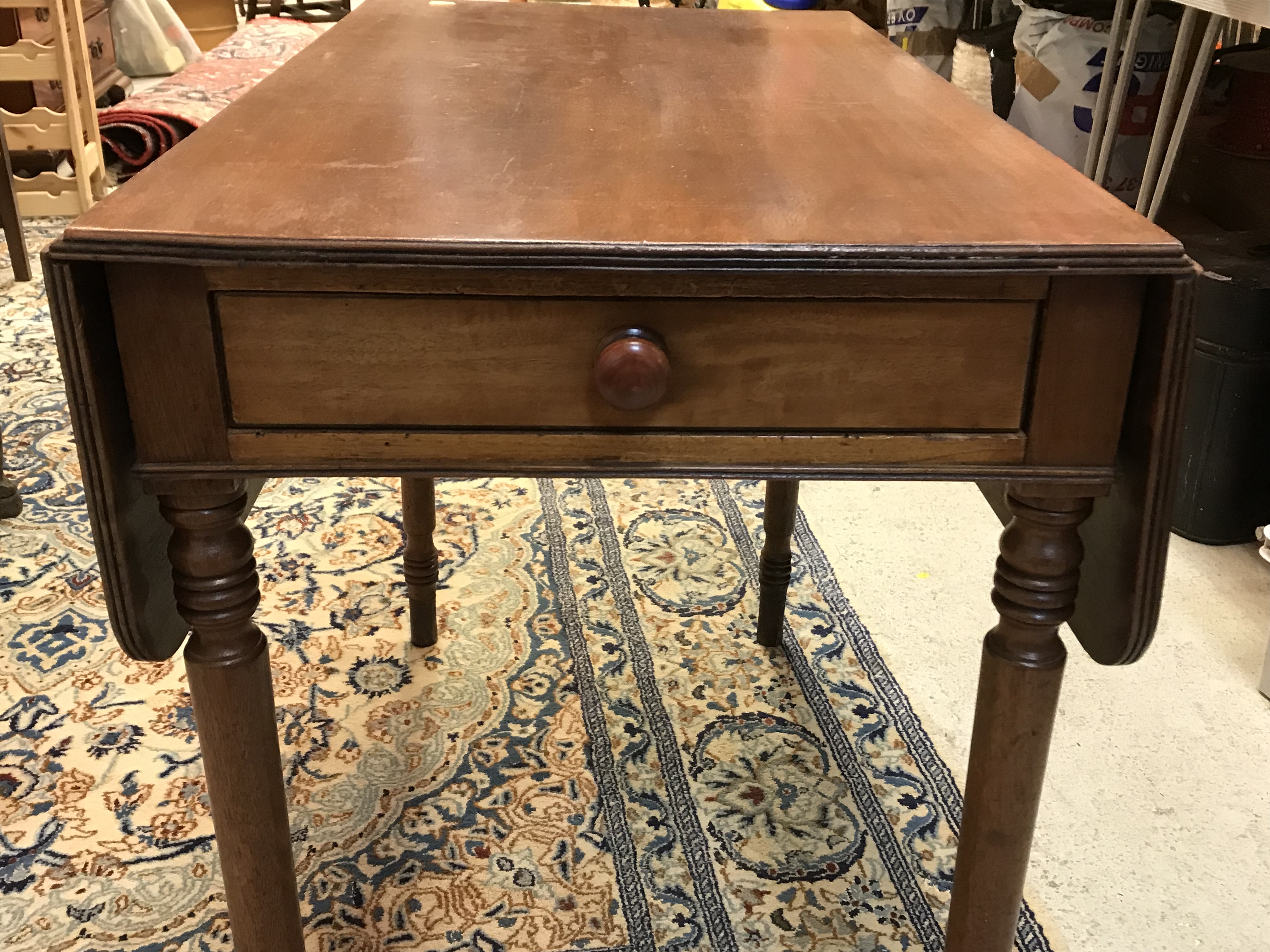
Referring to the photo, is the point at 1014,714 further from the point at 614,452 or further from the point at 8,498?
the point at 8,498

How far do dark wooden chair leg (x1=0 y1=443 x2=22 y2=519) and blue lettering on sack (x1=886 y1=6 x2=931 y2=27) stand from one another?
196 cm

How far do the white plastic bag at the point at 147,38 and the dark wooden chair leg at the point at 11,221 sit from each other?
219 cm

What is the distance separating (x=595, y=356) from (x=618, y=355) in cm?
3

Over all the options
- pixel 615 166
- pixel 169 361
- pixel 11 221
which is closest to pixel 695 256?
pixel 615 166

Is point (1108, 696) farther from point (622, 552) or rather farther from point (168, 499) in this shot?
point (168, 499)

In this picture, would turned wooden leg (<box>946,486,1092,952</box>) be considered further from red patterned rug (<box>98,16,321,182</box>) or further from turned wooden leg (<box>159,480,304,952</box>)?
red patterned rug (<box>98,16,321,182</box>)

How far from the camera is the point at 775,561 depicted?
55.5 inches

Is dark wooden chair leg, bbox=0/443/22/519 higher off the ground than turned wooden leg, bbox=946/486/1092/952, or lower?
lower

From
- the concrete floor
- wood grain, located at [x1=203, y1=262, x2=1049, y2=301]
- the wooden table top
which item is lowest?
the concrete floor

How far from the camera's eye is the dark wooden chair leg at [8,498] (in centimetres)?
173

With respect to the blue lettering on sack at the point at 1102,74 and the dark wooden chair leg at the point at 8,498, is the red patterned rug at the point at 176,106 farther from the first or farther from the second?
the blue lettering on sack at the point at 1102,74

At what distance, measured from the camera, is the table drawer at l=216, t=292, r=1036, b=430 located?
645 mm

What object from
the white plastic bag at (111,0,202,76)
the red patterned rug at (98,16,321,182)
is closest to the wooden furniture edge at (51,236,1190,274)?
the red patterned rug at (98,16,321,182)

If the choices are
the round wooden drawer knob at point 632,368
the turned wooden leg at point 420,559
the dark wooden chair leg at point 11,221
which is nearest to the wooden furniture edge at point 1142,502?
the round wooden drawer knob at point 632,368
